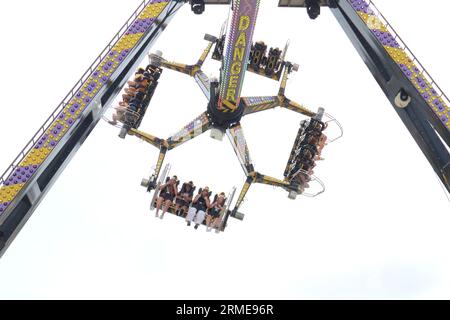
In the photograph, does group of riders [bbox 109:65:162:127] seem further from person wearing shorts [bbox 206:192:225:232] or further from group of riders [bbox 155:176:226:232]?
person wearing shorts [bbox 206:192:225:232]

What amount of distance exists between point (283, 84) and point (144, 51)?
5.33 m

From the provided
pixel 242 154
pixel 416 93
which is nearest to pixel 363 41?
pixel 416 93

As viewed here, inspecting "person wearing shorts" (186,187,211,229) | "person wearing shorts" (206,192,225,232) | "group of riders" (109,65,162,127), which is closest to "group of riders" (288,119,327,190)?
Result: "person wearing shorts" (206,192,225,232)

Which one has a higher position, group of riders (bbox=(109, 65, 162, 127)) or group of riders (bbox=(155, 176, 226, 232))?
group of riders (bbox=(109, 65, 162, 127))

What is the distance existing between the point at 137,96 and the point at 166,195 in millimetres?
3893

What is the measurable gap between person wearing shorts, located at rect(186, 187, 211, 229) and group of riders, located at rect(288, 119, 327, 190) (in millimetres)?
3184

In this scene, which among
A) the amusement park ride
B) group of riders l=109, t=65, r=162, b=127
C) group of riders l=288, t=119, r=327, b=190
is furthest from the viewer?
group of riders l=288, t=119, r=327, b=190

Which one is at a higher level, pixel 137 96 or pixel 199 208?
pixel 137 96

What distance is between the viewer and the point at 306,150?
24.0 meters

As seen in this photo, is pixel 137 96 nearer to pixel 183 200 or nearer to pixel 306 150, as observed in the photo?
pixel 183 200

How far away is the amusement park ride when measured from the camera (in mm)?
19172

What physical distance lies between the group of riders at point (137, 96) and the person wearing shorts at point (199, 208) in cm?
339

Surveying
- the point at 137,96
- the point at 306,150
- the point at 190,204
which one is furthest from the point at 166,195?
the point at 306,150

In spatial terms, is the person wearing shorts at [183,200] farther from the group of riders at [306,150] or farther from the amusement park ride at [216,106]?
the group of riders at [306,150]
